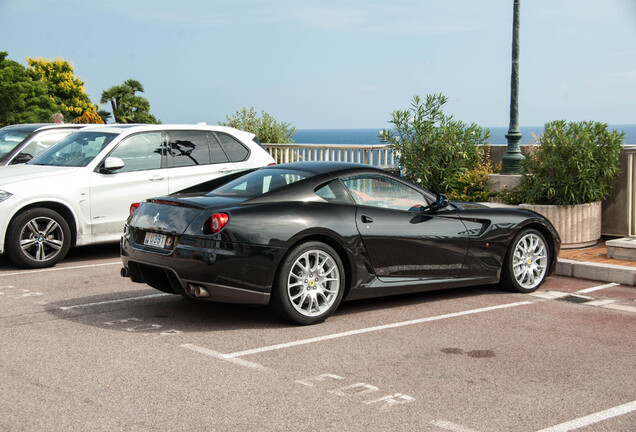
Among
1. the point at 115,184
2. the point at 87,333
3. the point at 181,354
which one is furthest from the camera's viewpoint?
the point at 115,184

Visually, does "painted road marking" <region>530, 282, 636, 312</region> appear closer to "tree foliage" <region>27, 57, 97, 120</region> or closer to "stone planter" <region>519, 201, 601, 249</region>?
"stone planter" <region>519, 201, 601, 249</region>

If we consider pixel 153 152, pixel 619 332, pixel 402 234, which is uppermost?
pixel 153 152

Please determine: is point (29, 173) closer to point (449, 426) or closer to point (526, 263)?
point (526, 263)

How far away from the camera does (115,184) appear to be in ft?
33.3

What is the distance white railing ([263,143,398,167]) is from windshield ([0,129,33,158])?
5.13 metres

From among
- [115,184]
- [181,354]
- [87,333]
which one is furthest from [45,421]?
[115,184]

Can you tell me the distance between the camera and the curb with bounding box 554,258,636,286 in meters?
8.81

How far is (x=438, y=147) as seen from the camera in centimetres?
1290

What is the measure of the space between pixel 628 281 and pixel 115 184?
21.2ft

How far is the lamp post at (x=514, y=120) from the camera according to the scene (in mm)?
12031

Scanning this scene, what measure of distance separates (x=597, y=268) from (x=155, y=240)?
532 centimetres

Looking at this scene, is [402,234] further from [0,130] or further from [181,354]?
[0,130]

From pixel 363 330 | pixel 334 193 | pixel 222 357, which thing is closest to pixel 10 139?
pixel 334 193

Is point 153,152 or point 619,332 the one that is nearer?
point 619,332
